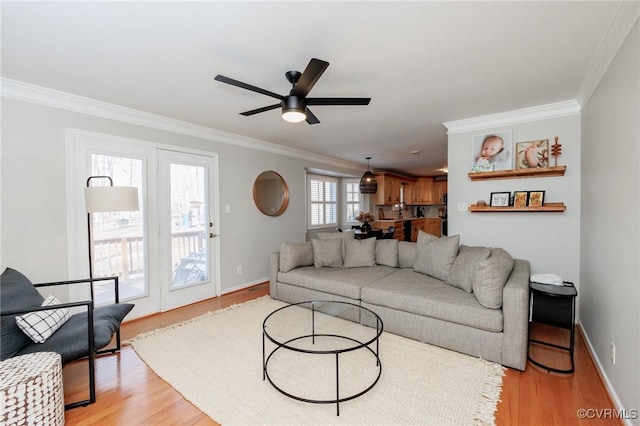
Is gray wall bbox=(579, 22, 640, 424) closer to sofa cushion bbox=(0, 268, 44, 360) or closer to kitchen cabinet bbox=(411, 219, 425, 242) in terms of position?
sofa cushion bbox=(0, 268, 44, 360)

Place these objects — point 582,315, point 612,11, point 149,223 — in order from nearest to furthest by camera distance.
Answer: point 612,11 → point 582,315 → point 149,223

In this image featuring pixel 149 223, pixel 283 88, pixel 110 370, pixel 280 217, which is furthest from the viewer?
pixel 280 217

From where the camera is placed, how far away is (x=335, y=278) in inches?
135

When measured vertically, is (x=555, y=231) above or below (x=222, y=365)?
above

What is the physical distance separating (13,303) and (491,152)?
476 centimetres

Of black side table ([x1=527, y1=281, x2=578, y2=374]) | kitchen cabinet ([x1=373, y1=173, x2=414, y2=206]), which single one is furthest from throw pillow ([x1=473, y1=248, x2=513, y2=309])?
kitchen cabinet ([x1=373, y1=173, x2=414, y2=206])

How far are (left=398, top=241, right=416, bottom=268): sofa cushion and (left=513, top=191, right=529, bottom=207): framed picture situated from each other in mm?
1278

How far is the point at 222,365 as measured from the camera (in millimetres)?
2381

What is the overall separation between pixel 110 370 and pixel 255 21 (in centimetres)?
283

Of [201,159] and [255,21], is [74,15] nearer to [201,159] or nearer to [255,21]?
[255,21]

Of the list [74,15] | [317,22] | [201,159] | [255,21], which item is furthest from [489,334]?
[201,159]

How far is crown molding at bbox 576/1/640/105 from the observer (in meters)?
1.62

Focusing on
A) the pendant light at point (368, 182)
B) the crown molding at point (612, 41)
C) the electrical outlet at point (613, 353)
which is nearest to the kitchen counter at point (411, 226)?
the pendant light at point (368, 182)

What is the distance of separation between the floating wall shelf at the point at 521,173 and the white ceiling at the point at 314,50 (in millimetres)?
727
